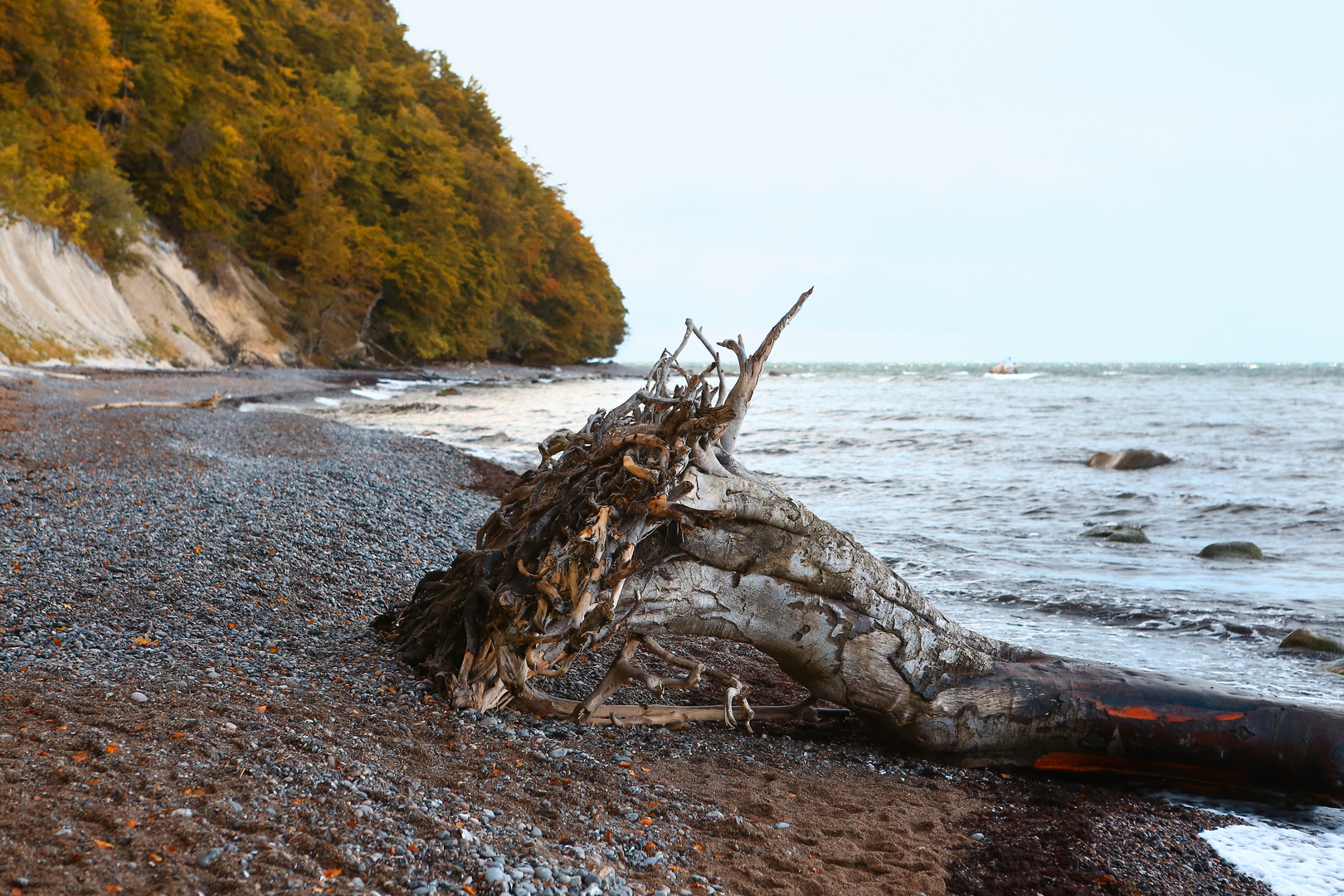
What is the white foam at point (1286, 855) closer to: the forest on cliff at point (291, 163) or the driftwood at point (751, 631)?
the driftwood at point (751, 631)

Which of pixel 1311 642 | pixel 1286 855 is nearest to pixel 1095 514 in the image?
pixel 1311 642

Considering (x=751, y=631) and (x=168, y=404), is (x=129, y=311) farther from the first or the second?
(x=751, y=631)

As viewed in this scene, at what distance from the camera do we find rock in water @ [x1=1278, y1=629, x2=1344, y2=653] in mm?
6617

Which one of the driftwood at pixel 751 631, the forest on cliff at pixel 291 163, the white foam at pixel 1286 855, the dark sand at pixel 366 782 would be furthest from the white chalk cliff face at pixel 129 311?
the white foam at pixel 1286 855

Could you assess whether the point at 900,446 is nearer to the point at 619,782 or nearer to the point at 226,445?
the point at 226,445

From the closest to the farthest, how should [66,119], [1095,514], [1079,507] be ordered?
Answer: [1095,514] < [1079,507] < [66,119]

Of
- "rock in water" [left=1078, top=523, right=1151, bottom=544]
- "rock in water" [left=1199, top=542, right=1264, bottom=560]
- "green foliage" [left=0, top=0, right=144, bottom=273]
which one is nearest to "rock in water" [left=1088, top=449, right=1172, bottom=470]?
"rock in water" [left=1078, top=523, right=1151, bottom=544]

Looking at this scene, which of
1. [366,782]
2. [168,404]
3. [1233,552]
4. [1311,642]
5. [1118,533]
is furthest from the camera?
[168,404]

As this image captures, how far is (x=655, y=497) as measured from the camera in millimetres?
4379

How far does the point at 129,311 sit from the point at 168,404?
49.2ft

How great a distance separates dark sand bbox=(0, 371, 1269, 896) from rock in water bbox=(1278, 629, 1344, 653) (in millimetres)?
3478

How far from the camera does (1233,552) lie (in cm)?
1018

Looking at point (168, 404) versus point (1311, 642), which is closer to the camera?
point (1311, 642)

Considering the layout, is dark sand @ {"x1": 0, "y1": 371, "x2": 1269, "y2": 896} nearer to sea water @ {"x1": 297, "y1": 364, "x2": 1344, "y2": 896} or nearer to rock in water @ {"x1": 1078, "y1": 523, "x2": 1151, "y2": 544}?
sea water @ {"x1": 297, "y1": 364, "x2": 1344, "y2": 896}
